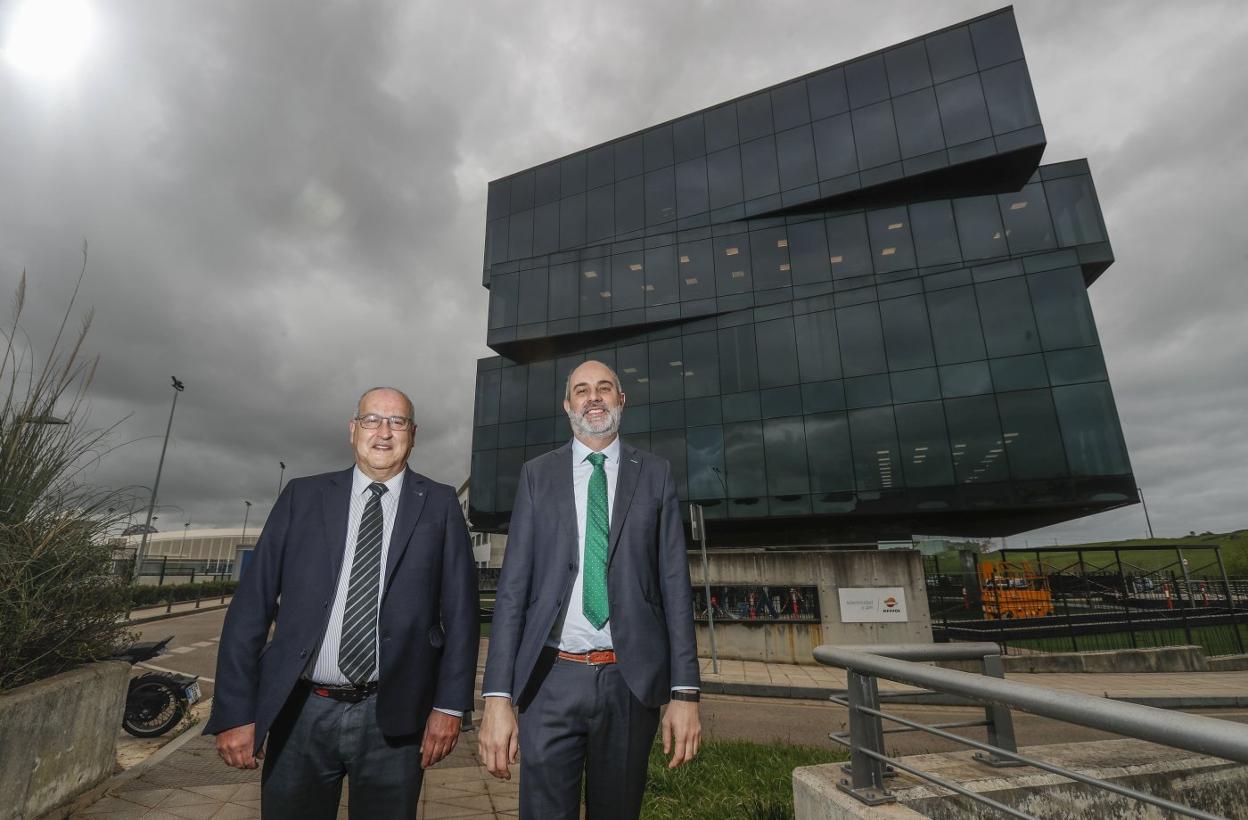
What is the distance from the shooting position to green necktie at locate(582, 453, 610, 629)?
92.0 inches

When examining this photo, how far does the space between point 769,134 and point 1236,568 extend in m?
49.8

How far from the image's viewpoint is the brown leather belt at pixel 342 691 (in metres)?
2.27

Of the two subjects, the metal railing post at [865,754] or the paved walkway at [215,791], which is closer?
the metal railing post at [865,754]

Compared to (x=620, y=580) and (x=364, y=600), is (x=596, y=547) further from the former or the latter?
(x=364, y=600)

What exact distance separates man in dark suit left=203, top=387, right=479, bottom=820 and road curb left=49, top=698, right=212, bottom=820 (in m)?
1.59

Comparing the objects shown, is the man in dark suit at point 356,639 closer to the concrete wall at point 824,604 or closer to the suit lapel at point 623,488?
the suit lapel at point 623,488

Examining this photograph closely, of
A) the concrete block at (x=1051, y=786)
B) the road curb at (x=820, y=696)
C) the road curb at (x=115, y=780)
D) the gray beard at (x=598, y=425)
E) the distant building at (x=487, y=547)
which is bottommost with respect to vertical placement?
the road curb at (x=820, y=696)

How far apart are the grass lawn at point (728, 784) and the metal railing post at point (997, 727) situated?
1.45 m

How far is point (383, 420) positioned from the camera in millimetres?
2670

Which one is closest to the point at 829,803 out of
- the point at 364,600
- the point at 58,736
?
the point at 364,600

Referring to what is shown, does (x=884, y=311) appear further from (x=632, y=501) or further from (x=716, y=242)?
(x=632, y=501)

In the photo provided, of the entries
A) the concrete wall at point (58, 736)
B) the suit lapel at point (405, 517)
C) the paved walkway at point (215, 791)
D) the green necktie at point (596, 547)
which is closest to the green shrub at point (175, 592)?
the paved walkway at point (215, 791)

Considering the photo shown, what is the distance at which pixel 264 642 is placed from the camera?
7.55 ft

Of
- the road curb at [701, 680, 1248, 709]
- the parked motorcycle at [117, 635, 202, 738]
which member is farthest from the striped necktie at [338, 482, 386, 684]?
the road curb at [701, 680, 1248, 709]
